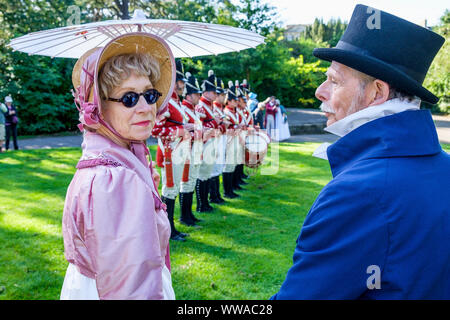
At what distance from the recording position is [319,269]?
4.41 feet

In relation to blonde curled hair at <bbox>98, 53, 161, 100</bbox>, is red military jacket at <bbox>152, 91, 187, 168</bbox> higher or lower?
lower

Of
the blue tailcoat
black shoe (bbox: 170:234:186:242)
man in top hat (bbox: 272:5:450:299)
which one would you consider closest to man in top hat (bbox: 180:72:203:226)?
black shoe (bbox: 170:234:186:242)

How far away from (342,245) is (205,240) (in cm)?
464

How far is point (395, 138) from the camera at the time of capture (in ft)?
4.63

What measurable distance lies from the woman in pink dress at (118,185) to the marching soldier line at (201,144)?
312cm

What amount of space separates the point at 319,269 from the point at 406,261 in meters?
0.31

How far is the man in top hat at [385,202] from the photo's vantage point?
1.28 metres

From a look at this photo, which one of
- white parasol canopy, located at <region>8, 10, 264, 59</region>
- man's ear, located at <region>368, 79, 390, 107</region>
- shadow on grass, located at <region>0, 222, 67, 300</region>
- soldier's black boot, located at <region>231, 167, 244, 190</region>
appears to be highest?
white parasol canopy, located at <region>8, 10, 264, 59</region>

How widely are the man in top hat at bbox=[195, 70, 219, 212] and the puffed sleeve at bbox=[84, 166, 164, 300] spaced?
5620mm

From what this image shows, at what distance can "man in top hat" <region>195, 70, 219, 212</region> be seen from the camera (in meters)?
7.38

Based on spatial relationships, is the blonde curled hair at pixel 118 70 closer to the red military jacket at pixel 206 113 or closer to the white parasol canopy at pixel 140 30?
the white parasol canopy at pixel 140 30

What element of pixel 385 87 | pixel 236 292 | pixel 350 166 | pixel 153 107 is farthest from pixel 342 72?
pixel 236 292

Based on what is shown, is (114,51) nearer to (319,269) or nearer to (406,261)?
(319,269)

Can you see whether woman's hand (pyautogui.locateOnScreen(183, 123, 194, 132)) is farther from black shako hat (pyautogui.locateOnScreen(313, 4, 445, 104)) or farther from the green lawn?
black shako hat (pyautogui.locateOnScreen(313, 4, 445, 104))
